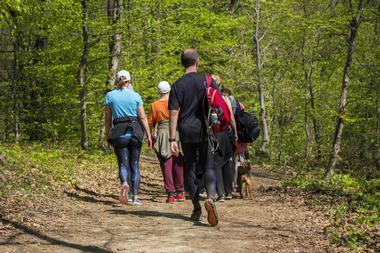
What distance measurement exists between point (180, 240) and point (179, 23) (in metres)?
14.7

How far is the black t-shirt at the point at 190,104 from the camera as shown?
22.1 ft

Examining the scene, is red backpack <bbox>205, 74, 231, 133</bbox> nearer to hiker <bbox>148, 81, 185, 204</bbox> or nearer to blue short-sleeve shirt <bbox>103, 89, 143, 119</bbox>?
blue short-sleeve shirt <bbox>103, 89, 143, 119</bbox>

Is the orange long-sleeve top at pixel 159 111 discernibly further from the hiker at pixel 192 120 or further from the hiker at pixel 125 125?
the hiker at pixel 192 120

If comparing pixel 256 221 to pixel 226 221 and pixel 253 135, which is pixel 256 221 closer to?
pixel 226 221

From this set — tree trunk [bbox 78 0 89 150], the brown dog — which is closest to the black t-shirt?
the brown dog

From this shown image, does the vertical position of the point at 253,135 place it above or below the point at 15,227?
above

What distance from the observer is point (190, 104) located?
267 inches

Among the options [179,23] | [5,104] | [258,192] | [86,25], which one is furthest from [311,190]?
[5,104]

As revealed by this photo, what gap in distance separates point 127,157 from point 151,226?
1.98 meters

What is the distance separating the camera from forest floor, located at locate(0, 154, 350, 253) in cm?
564

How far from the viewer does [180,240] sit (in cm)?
587

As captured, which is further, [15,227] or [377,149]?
[377,149]

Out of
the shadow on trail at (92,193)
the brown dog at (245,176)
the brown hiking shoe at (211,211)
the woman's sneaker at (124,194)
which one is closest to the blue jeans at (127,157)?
the woman's sneaker at (124,194)

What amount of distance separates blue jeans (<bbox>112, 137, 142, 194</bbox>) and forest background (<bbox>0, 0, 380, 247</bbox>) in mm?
1843
